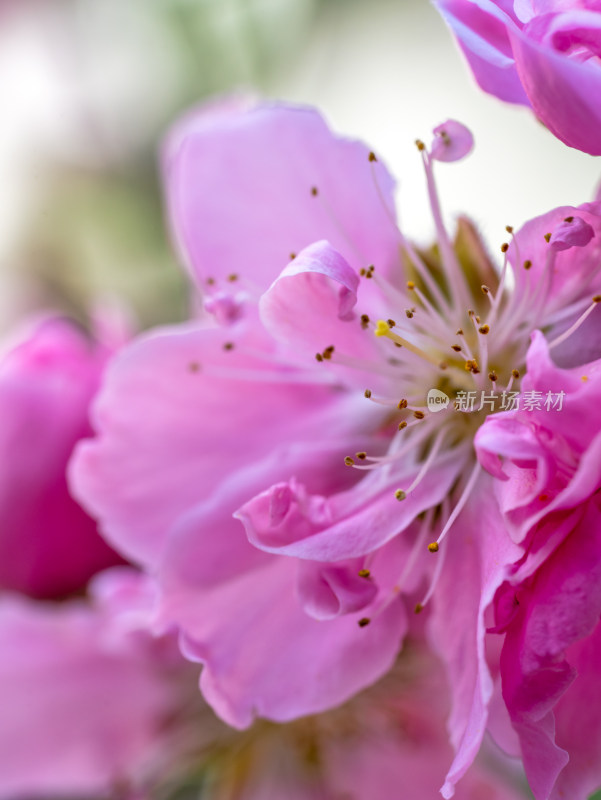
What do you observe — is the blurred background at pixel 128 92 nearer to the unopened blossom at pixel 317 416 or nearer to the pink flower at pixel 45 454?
the pink flower at pixel 45 454

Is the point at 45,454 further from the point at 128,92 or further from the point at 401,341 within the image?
the point at 128,92

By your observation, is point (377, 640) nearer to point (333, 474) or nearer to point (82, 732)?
point (333, 474)

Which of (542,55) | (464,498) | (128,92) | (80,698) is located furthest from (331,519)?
(128,92)

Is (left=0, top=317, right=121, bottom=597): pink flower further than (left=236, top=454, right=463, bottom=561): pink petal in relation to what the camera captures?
Yes

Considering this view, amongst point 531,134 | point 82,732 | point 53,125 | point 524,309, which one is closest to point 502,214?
point 531,134

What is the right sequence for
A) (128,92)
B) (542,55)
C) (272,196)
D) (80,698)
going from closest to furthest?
(542,55) → (272,196) → (80,698) → (128,92)

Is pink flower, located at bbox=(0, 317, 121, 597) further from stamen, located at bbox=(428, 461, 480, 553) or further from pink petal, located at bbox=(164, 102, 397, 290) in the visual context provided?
stamen, located at bbox=(428, 461, 480, 553)

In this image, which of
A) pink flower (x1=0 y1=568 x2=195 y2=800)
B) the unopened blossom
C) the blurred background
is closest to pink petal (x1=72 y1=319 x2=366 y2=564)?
the unopened blossom

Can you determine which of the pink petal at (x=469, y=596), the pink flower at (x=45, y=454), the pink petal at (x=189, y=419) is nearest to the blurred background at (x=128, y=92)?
the pink flower at (x=45, y=454)
